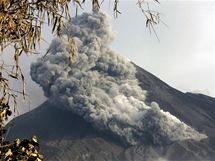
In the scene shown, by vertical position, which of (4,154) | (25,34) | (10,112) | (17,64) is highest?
(25,34)

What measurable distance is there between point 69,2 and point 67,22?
2.30ft

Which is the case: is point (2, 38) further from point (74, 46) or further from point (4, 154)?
point (4, 154)

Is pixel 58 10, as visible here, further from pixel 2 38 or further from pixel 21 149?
pixel 21 149

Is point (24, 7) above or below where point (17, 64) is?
above

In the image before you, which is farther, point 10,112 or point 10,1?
point 10,112

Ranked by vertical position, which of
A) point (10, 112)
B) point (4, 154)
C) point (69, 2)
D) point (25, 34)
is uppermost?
point (69, 2)

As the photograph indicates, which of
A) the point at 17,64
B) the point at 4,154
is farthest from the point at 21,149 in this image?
the point at 17,64

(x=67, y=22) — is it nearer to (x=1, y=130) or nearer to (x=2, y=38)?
(x=2, y=38)

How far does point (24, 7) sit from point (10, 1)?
0.65 ft

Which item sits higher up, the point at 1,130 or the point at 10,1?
the point at 10,1

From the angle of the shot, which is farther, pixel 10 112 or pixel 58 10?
pixel 10 112

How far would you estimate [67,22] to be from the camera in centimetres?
600

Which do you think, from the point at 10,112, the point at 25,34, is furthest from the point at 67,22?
the point at 10,112

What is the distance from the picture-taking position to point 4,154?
20.2 feet
